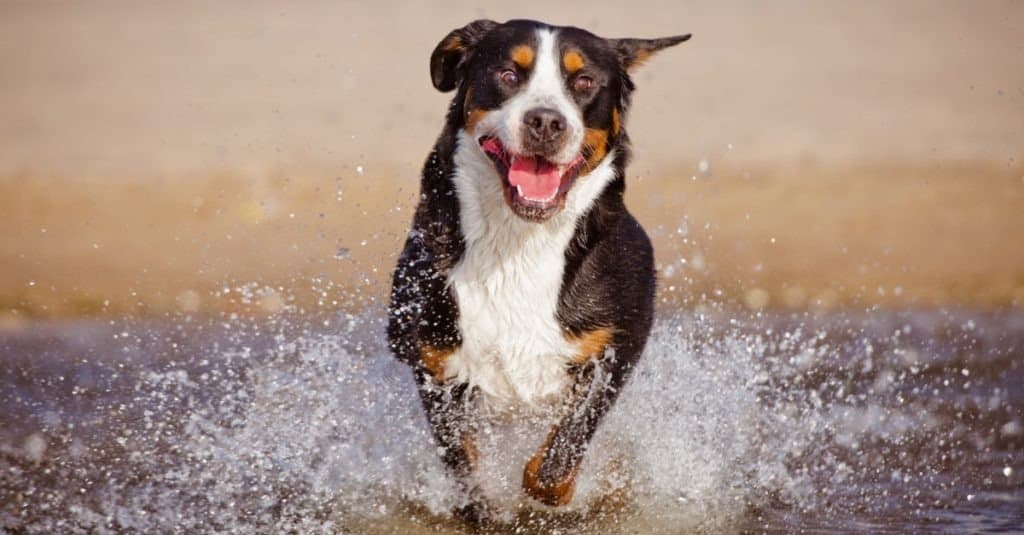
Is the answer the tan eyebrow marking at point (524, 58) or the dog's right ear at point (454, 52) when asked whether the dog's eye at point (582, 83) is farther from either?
→ the dog's right ear at point (454, 52)

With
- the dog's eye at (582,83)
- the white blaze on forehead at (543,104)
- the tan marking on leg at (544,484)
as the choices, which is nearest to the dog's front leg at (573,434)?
the tan marking on leg at (544,484)

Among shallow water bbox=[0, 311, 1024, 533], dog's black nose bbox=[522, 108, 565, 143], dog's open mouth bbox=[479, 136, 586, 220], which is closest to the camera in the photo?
dog's black nose bbox=[522, 108, 565, 143]

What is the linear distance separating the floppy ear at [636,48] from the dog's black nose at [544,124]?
596 millimetres

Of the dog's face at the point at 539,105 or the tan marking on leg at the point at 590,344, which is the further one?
the tan marking on leg at the point at 590,344

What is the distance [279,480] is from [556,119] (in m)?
1.84

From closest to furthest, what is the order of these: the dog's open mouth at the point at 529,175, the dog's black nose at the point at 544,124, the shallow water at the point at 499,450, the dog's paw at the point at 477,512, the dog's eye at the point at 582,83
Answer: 1. the dog's black nose at the point at 544,124
2. the dog's open mouth at the point at 529,175
3. the dog's eye at the point at 582,83
4. the dog's paw at the point at 477,512
5. the shallow water at the point at 499,450

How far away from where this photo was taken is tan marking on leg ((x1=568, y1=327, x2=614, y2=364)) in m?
4.56

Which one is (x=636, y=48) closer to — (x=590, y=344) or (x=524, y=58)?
(x=524, y=58)

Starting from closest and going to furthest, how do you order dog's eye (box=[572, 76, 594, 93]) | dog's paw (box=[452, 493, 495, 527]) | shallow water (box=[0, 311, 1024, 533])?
dog's eye (box=[572, 76, 594, 93])
dog's paw (box=[452, 493, 495, 527])
shallow water (box=[0, 311, 1024, 533])

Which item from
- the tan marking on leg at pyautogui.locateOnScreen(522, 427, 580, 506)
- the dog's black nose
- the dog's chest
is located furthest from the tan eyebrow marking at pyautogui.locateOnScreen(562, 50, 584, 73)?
the tan marking on leg at pyautogui.locateOnScreen(522, 427, 580, 506)

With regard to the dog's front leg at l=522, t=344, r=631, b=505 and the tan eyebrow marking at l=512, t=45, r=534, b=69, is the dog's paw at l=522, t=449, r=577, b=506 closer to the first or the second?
the dog's front leg at l=522, t=344, r=631, b=505

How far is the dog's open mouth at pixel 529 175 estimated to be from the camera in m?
4.39

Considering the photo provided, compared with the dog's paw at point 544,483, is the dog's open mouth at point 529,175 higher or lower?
higher

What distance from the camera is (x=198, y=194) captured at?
468 inches
